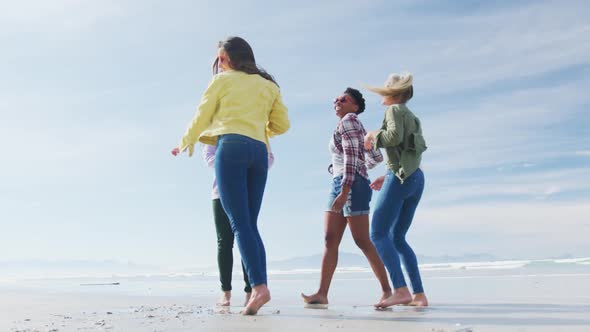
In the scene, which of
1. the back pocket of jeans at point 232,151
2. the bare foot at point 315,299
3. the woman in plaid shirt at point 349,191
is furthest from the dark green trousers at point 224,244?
the back pocket of jeans at point 232,151

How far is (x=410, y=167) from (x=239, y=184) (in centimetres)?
165

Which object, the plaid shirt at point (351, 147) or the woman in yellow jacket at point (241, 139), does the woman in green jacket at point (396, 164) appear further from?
the woman in yellow jacket at point (241, 139)

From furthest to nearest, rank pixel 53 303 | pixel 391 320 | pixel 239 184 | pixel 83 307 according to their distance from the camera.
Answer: pixel 53 303 < pixel 83 307 < pixel 239 184 < pixel 391 320

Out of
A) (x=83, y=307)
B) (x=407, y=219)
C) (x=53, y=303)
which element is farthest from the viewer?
(x=53, y=303)

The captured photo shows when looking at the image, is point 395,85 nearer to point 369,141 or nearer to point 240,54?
point 369,141

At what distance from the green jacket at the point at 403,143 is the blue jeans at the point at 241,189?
1.25 m

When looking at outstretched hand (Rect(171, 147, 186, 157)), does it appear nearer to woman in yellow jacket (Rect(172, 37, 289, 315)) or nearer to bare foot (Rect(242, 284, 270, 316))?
woman in yellow jacket (Rect(172, 37, 289, 315))

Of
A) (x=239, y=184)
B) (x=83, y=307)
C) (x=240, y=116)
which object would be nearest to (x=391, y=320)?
(x=239, y=184)

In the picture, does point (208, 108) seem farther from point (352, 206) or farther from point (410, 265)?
point (410, 265)

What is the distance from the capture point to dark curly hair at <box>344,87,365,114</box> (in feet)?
19.4

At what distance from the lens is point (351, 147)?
539cm

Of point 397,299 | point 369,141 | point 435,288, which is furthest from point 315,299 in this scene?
point 435,288

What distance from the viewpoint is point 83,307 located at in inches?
237

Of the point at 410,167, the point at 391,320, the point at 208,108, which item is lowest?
the point at 391,320
